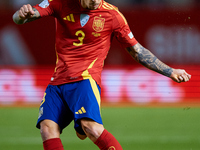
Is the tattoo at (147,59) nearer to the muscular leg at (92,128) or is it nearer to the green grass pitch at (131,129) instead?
the muscular leg at (92,128)

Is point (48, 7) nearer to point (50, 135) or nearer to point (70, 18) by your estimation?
point (70, 18)

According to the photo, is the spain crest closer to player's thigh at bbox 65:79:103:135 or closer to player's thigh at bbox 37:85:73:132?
player's thigh at bbox 65:79:103:135

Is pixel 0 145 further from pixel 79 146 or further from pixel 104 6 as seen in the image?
pixel 104 6

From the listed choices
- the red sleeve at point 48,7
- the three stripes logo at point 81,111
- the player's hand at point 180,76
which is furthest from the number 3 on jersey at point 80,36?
the player's hand at point 180,76

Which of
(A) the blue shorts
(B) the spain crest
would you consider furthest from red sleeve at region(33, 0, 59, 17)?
(A) the blue shorts

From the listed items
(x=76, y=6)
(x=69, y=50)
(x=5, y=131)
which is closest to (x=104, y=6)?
(x=76, y=6)

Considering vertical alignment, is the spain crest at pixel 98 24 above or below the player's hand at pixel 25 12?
below

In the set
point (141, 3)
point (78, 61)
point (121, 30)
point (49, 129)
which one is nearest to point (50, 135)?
point (49, 129)

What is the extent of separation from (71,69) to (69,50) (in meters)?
0.17

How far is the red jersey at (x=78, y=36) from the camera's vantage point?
3568mm

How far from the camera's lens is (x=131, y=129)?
6.42 metres

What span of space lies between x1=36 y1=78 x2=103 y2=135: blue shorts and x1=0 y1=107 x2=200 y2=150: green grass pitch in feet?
5.34

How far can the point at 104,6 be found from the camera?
3678 mm

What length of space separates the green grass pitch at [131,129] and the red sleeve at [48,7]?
2076 mm
